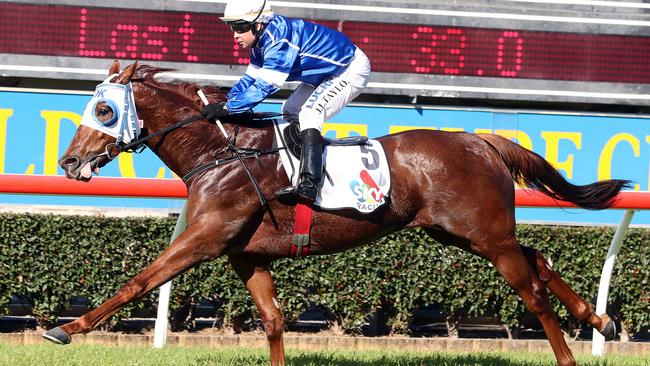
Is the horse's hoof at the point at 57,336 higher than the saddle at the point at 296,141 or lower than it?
lower

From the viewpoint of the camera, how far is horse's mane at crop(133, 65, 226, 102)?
4.73m

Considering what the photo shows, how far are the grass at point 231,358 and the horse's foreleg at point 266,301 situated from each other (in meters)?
0.28

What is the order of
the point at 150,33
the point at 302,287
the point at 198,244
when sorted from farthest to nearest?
the point at 150,33
the point at 302,287
the point at 198,244

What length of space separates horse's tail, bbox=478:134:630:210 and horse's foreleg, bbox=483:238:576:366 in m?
0.45

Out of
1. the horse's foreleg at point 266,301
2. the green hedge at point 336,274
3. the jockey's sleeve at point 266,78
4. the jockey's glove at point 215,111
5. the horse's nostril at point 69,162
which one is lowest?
the horse's foreleg at point 266,301

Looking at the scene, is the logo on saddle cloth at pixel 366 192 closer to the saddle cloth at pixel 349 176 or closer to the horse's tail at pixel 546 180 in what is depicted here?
the saddle cloth at pixel 349 176

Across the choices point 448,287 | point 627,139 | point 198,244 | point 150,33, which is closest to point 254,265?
point 198,244

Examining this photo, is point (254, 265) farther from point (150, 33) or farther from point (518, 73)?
point (518, 73)

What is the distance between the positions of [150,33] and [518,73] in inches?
111

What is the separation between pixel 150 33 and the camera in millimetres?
7426

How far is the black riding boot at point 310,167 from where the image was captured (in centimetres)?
450

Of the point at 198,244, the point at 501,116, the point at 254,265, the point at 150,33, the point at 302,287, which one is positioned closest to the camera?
the point at 198,244

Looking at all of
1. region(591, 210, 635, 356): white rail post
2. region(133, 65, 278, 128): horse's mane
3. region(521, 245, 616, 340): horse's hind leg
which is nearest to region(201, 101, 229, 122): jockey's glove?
region(133, 65, 278, 128): horse's mane

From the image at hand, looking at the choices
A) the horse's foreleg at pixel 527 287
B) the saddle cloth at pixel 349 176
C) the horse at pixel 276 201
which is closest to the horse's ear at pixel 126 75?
the horse at pixel 276 201
